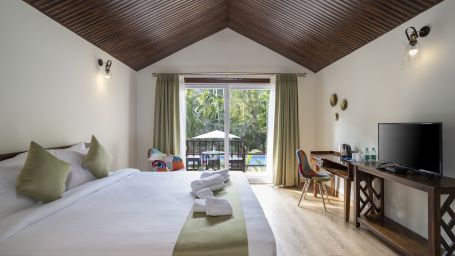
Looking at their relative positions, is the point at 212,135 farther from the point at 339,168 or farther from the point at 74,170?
the point at 74,170

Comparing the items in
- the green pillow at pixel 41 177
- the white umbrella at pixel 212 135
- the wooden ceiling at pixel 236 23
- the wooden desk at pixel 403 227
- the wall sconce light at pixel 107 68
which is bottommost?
the wooden desk at pixel 403 227

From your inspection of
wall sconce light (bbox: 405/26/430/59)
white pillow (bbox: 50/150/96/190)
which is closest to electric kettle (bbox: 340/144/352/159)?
wall sconce light (bbox: 405/26/430/59)

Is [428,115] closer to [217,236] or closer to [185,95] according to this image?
[217,236]

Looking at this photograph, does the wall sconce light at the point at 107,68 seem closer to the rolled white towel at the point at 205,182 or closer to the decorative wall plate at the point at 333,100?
the rolled white towel at the point at 205,182

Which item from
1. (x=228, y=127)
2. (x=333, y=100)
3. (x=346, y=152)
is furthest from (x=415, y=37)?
(x=228, y=127)

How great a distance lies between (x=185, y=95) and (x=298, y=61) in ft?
7.77

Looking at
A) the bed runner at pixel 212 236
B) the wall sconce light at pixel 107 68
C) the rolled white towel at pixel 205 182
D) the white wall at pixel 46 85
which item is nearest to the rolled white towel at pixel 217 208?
the bed runner at pixel 212 236

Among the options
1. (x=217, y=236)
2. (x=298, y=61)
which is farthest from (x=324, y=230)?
(x=298, y=61)

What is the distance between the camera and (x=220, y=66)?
520 centimetres

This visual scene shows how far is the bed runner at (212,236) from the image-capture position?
1.30 meters

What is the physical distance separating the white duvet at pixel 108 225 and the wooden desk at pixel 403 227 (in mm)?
1358

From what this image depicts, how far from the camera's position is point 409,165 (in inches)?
99.7

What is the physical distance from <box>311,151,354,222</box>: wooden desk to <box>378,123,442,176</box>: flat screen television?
1.57 ft

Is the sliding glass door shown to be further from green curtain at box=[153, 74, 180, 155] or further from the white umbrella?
green curtain at box=[153, 74, 180, 155]
